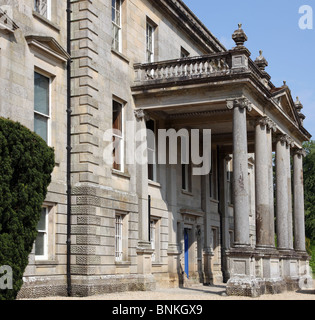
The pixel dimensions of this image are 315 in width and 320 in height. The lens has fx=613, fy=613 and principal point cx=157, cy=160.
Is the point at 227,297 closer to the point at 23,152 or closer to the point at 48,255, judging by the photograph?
the point at 48,255

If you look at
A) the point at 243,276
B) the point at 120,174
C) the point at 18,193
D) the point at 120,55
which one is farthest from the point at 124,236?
the point at 18,193

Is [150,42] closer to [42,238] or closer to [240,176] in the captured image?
[240,176]

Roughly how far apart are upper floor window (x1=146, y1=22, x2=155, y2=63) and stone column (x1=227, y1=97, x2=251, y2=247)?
5167 mm

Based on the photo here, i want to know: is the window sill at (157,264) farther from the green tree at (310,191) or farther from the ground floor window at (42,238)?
the green tree at (310,191)

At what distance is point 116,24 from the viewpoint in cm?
2305

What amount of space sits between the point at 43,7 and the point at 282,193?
13.9 metres

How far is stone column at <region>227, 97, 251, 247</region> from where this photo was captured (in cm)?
2123

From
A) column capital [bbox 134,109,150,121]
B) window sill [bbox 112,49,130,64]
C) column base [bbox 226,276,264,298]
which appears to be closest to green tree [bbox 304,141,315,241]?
column capital [bbox 134,109,150,121]

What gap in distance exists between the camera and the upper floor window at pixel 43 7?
19245mm

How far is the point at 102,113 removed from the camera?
832 inches

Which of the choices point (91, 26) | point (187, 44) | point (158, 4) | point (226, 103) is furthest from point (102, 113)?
point (187, 44)

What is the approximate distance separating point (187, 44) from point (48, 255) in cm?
1442

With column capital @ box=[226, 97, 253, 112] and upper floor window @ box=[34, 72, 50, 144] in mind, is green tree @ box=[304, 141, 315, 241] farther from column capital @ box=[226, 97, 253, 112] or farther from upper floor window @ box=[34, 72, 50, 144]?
upper floor window @ box=[34, 72, 50, 144]

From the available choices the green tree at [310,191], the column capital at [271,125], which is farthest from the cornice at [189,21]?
the green tree at [310,191]
